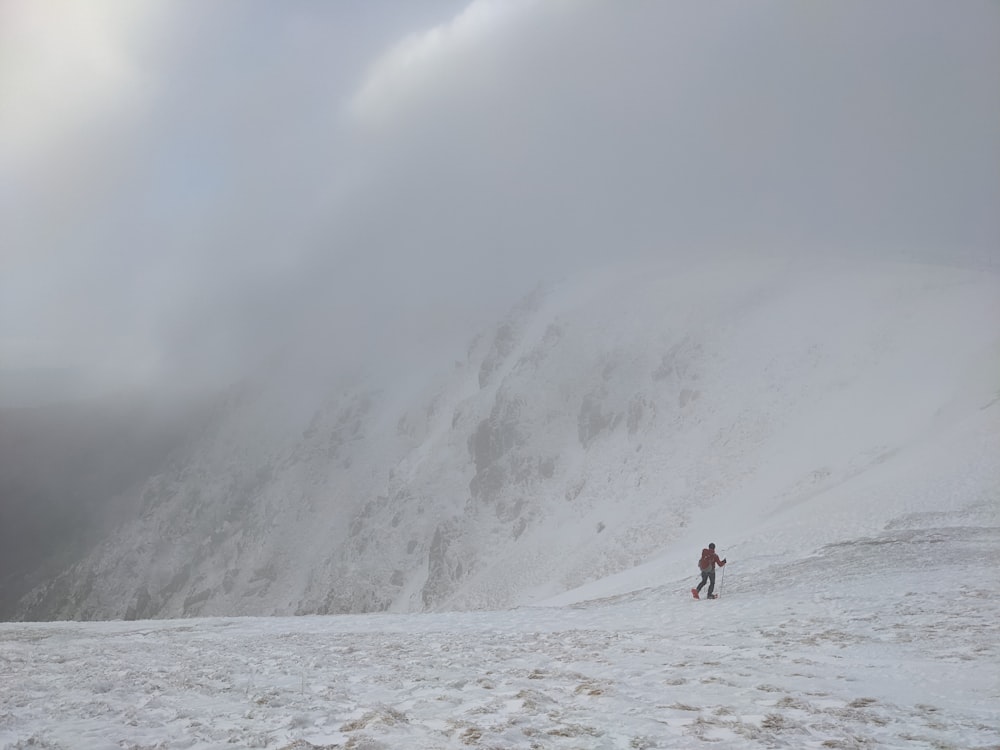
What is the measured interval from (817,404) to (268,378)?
4484 inches

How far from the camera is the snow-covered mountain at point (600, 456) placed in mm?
35250

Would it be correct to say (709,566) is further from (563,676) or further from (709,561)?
(563,676)

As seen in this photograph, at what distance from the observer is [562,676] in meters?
9.27

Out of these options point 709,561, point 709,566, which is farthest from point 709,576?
point 709,561

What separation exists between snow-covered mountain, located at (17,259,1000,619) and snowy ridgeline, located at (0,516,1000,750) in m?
9.41

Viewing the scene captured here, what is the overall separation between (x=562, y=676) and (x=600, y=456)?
5418 cm

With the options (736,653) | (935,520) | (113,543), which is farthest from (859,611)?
(113,543)

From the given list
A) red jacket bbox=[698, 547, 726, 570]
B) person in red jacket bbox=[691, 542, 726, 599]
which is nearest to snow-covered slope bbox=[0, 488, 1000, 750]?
person in red jacket bbox=[691, 542, 726, 599]

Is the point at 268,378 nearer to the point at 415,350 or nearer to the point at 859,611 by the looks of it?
the point at 415,350

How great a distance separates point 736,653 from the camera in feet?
35.7

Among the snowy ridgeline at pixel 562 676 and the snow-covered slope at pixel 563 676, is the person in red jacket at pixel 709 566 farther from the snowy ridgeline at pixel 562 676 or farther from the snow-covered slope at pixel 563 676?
the snowy ridgeline at pixel 562 676

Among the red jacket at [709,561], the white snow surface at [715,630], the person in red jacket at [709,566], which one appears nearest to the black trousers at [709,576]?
the person in red jacket at [709,566]

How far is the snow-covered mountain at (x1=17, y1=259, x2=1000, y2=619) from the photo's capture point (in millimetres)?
35250

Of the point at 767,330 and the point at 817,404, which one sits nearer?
the point at 817,404
